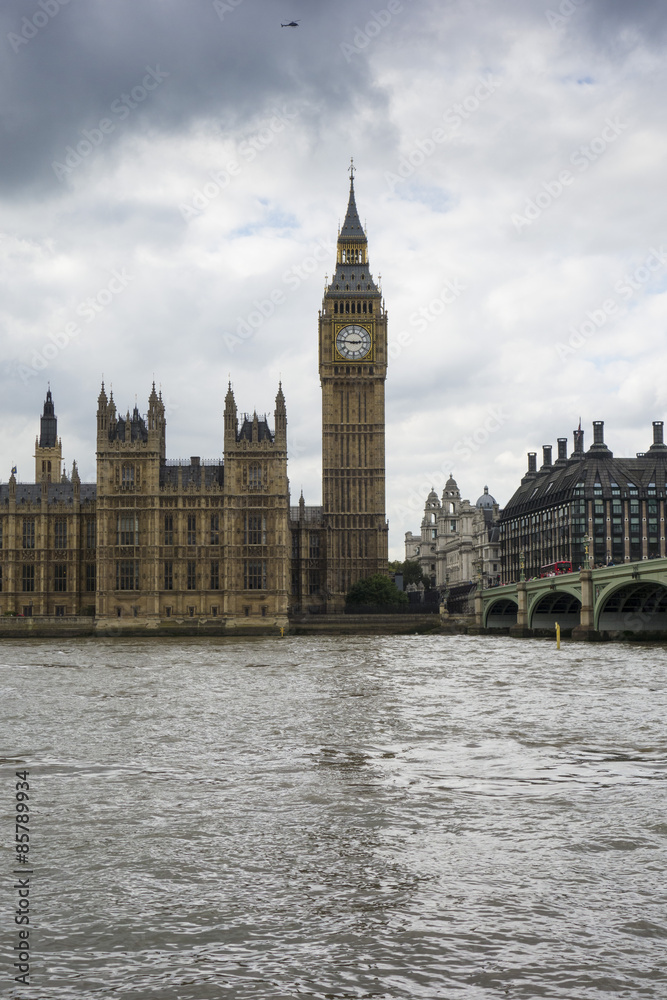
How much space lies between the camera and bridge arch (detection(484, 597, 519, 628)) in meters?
105

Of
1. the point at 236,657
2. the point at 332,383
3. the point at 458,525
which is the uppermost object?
the point at 332,383

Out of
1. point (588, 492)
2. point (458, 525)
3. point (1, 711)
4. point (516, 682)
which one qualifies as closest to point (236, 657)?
point (516, 682)

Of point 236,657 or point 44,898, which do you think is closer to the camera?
point 44,898

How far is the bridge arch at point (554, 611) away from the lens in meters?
89.6

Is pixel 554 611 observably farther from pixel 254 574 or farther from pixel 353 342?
pixel 353 342

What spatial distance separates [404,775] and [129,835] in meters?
5.46

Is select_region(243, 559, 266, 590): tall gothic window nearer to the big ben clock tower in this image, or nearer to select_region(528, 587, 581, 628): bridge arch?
the big ben clock tower

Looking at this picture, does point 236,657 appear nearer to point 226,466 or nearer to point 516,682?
point 516,682

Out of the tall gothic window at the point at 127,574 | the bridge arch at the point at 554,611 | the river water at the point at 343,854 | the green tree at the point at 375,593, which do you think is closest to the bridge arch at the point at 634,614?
the bridge arch at the point at 554,611

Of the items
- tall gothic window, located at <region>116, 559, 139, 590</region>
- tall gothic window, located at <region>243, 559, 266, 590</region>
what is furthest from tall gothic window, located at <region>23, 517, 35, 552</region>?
tall gothic window, located at <region>243, 559, 266, 590</region>

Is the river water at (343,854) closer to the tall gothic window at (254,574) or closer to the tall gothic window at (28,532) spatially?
the tall gothic window at (254,574)

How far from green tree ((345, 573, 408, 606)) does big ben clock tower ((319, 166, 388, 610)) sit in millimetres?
6072

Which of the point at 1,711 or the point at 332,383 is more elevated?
the point at 332,383

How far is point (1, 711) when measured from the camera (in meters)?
28.1
